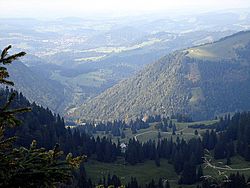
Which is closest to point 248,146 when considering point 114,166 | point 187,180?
point 187,180

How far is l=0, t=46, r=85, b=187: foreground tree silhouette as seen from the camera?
1517cm

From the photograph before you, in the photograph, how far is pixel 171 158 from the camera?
191 m

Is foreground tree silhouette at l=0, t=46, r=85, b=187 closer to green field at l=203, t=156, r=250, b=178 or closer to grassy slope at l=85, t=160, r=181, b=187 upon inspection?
grassy slope at l=85, t=160, r=181, b=187

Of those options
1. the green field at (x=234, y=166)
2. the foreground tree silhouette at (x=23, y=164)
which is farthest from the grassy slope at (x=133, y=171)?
the foreground tree silhouette at (x=23, y=164)

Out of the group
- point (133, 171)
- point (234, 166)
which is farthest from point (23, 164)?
point (133, 171)

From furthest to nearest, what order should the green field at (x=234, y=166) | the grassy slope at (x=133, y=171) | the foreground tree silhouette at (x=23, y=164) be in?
the grassy slope at (x=133, y=171), the green field at (x=234, y=166), the foreground tree silhouette at (x=23, y=164)

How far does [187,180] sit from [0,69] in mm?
145400

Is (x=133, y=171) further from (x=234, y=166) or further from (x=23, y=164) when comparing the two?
(x=23, y=164)

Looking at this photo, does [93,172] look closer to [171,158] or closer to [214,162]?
[171,158]

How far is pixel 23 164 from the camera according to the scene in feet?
51.1

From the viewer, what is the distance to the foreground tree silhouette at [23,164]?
1517cm

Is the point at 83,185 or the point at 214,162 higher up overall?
the point at 83,185

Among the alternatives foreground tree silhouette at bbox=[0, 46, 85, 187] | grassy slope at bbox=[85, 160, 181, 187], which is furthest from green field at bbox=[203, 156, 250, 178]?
foreground tree silhouette at bbox=[0, 46, 85, 187]

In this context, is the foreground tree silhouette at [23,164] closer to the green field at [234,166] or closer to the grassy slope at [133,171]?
the grassy slope at [133,171]
